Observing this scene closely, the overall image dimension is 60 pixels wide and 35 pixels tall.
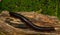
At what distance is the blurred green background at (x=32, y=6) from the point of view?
9.26m

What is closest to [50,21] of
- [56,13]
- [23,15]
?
[23,15]

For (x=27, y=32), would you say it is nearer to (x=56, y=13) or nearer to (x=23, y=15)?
(x=23, y=15)

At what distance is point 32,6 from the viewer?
9367 mm

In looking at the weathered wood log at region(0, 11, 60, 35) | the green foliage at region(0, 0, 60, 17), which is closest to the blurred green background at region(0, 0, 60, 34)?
the green foliage at region(0, 0, 60, 17)

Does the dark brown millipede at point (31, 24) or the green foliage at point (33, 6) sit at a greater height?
the green foliage at point (33, 6)

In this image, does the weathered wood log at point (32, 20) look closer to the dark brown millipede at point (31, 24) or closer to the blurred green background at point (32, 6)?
the dark brown millipede at point (31, 24)

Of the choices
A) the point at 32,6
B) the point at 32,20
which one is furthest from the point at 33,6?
the point at 32,20

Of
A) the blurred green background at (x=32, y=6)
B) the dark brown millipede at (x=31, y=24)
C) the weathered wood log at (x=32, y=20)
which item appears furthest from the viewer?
the blurred green background at (x=32, y=6)

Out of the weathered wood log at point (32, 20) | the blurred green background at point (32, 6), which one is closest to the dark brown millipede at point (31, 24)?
the weathered wood log at point (32, 20)

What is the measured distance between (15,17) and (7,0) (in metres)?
2.29

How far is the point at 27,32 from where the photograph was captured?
6.58 metres

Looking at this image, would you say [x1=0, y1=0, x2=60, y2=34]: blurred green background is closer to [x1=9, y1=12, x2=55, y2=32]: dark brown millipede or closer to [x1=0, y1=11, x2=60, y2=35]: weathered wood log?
[x1=0, y1=11, x2=60, y2=35]: weathered wood log

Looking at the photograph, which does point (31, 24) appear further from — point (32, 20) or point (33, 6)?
point (33, 6)

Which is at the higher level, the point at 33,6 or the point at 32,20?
the point at 33,6
